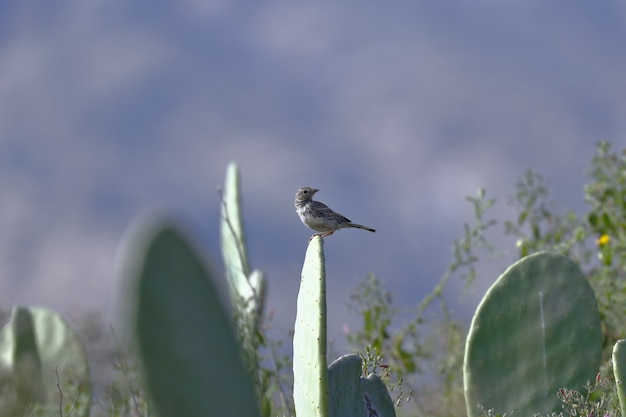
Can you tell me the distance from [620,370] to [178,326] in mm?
2332

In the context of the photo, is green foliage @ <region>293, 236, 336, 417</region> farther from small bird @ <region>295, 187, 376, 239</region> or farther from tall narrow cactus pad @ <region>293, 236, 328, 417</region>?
small bird @ <region>295, 187, 376, 239</region>

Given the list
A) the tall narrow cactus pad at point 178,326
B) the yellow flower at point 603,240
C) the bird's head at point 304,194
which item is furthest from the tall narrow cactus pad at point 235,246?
the tall narrow cactus pad at point 178,326

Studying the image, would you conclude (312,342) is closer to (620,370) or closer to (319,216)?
(620,370)

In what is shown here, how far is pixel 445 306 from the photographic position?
6312 mm

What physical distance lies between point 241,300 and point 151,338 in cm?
363

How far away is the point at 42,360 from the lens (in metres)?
5.23

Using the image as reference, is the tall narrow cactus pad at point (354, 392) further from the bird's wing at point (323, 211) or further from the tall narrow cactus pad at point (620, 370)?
the bird's wing at point (323, 211)

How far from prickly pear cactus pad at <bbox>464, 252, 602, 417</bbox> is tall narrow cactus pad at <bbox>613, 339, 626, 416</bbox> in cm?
51

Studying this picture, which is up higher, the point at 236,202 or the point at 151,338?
the point at 236,202

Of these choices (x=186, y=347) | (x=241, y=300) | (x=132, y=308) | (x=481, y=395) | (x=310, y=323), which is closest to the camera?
(x=132, y=308)

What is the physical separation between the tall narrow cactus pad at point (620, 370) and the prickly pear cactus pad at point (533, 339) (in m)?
0.51

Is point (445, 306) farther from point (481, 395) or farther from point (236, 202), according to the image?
point (481, 395)

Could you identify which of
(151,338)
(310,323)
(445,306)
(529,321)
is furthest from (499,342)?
(151,338)

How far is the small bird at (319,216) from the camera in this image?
4.28 meters
